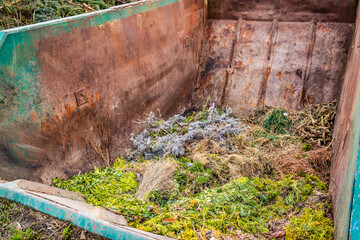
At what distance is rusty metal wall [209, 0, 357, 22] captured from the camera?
416 centimetres

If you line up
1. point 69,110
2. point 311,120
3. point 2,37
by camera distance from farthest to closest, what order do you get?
point 311,120 → point 69,110 → point 2,37

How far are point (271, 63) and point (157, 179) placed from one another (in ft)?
9.26

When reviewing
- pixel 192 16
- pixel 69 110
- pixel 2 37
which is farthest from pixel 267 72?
pixel 2 37

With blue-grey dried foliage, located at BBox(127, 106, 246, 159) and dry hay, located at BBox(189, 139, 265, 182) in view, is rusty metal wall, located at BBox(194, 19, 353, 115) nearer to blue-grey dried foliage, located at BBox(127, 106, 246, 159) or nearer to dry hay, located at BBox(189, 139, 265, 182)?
blue-grey dried foliage, located at BBox(127, 106, 246, 159)

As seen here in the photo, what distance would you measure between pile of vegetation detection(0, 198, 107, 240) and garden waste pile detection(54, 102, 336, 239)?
544 mm

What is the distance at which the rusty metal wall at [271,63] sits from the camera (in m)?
4.23

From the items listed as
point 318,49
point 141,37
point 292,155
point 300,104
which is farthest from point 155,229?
point 318,49

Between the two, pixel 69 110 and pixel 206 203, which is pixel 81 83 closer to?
pixel 69 110

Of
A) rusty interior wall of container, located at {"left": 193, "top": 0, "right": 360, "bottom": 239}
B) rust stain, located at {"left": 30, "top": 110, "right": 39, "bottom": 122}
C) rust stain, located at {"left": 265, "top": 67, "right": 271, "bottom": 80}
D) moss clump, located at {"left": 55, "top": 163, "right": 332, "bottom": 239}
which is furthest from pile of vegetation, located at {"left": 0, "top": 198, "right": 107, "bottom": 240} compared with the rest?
rust stain, located at {"left": 265, "top": 67, "right": 271, "bottom": 80}

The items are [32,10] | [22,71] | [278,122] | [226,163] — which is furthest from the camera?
[278,122]

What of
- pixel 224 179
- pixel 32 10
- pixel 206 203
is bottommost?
pixel 224 179

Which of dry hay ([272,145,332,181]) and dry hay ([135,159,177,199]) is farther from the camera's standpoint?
dry hay ([272,145,332,181])

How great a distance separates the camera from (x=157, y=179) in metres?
2.76

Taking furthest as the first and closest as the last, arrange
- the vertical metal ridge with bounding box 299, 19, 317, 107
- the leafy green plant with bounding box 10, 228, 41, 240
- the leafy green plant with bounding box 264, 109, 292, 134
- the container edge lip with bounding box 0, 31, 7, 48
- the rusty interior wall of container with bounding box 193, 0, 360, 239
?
1. the vertical metal ridge with bounding box 299, 19, 317, 107
2. the rusty interior wall of container with bounding box 193, 0, 360, 239
3. the leafy green plant with bounding box 264, 109, 292, 134
4. the container edge lip with bounding box 0, 31, 7, 48
5. the leafy green plant with bounding box 10, 228, 41, 240
